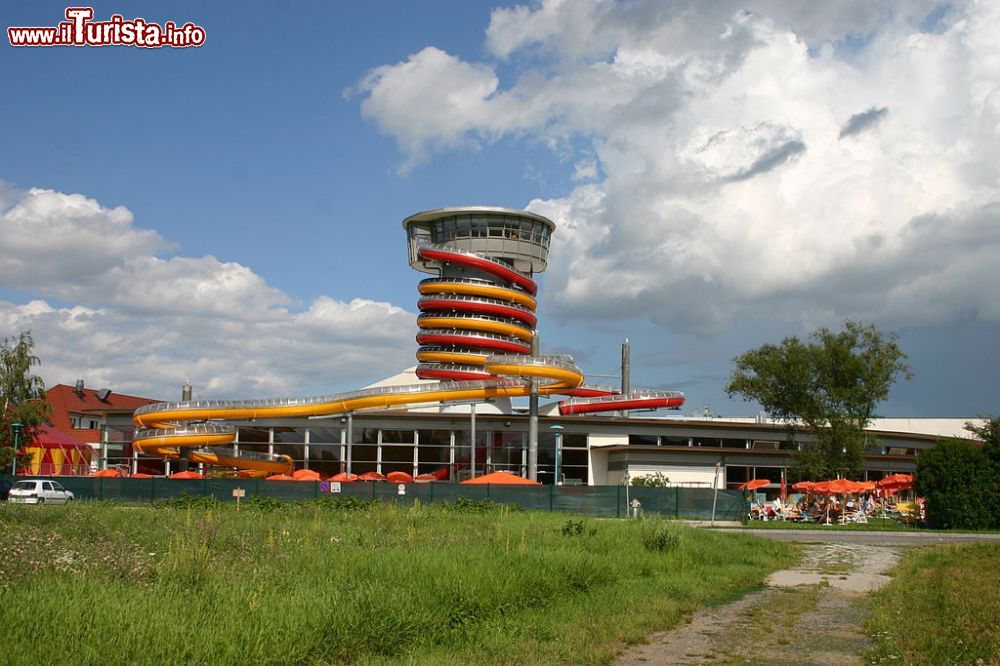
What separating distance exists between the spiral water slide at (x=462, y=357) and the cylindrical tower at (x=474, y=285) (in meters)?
0.08

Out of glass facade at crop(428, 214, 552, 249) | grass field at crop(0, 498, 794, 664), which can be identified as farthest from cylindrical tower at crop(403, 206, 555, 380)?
grass field at crop(0, 498, 794, 664)

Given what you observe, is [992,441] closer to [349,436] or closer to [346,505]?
[346,505]

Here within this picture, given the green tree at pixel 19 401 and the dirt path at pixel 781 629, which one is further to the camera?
the green tree at pixel 19 401

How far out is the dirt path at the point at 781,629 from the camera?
37.9 ft

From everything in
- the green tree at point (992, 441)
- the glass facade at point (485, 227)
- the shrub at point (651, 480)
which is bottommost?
the shrub at point (651, 480)

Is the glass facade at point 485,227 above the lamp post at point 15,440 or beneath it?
above

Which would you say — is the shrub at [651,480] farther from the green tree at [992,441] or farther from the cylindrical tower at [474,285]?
the green tree at [992,441]

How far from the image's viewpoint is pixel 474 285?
2995 inches

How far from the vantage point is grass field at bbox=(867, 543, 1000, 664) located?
11.1 m

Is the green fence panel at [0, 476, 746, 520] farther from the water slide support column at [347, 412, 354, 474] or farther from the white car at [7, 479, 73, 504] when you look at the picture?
the water slide support column at [347, 412, 354, 474]

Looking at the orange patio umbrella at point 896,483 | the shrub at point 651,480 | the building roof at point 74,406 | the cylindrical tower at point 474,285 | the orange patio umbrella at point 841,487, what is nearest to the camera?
the orange patio umbrella at point 841,487

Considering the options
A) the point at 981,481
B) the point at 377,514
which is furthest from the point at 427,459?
the point at 377,514

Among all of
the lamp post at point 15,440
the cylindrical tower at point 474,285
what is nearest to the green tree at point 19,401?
the lamp post at point 15,440

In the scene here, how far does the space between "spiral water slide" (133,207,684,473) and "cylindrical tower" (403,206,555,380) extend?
8 centimetres
